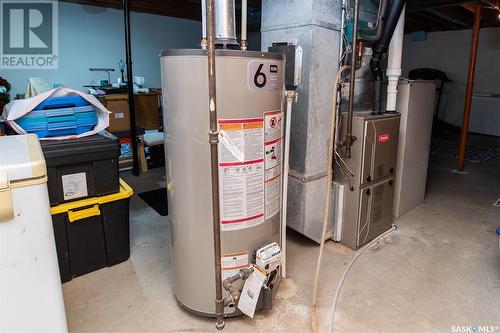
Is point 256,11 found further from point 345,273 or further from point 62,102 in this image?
point 345,273

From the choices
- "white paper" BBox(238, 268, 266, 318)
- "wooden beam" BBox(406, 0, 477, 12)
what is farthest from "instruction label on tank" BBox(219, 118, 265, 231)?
"wooden beam" BBox(406, 0, 477, 12)

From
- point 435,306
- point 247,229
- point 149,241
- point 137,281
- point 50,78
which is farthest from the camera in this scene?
point 50,78

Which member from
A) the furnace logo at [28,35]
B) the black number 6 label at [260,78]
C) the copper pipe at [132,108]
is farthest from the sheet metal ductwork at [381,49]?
the furnace logo at [28,35]

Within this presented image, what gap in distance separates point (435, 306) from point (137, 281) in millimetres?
1729

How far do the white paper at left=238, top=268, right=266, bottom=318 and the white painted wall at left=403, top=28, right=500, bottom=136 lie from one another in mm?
7472

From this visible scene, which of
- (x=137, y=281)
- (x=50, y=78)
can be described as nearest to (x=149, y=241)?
(x=137, y=281)

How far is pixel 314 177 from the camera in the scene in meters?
2.43

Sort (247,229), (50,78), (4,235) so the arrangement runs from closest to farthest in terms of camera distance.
A: (4,235) → (247,229) → (50,78)

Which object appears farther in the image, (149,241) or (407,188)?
(407,188)

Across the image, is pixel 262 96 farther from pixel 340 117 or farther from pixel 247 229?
pixel 340 117

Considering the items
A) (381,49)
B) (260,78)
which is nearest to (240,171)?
(260,78)

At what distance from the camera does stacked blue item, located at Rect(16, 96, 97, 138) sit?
80.0 inches

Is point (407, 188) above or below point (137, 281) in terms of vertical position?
above

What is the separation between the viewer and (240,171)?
61.1 inches
